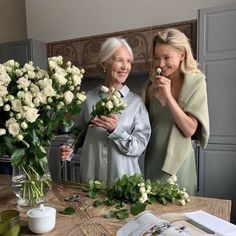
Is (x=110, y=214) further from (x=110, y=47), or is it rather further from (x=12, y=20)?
(x=12, y=20)

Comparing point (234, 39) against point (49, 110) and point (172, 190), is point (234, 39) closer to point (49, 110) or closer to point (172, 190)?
point (172, 190)

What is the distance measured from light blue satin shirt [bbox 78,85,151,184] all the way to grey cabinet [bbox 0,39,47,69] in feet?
7.05

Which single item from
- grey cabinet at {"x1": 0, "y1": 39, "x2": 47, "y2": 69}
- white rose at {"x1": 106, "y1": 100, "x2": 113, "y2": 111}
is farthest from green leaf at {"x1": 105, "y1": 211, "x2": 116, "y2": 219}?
grey cabinet at {"x1": 0, "y1": 39, "x2": 47, "y2": 69}

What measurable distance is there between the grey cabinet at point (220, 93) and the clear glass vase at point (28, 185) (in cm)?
167

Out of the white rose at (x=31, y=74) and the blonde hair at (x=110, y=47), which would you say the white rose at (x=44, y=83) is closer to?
the white rose at (x=31, y=74)

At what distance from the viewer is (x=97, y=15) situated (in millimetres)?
3209

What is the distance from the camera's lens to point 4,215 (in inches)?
30.5

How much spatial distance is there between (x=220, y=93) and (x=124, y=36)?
3.94 ft

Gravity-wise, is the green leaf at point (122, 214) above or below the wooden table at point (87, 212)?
above

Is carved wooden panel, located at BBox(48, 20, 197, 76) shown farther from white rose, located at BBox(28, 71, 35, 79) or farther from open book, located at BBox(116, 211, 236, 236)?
open book, located at BBox(116, 211, 236, 236)

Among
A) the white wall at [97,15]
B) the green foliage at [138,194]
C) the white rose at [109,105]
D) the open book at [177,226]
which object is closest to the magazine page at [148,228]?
the open book at [177,226]

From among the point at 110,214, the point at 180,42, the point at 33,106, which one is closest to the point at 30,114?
the point at 33,106

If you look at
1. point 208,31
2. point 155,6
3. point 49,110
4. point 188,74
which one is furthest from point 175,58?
point 155,6

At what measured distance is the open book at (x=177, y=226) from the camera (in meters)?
0.68
